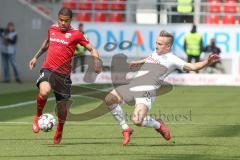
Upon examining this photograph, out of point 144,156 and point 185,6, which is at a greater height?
point 185,6

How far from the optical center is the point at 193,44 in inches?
1329

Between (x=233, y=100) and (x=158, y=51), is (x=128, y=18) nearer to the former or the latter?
(x=233, y=100)

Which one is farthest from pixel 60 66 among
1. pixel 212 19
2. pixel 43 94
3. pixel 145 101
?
pixel 212 19

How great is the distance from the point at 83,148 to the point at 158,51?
6.44 feet

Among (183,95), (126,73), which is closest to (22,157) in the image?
(183,95)

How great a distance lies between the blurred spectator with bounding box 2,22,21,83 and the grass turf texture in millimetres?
9003

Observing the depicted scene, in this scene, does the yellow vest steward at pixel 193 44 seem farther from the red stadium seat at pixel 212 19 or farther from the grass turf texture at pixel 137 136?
the grass turf texture at pixel 137 136

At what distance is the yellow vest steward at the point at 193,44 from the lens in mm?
33678

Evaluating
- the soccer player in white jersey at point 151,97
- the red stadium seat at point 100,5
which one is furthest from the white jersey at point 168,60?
the red stadium seat at point 100,5

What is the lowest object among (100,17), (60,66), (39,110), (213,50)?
(213,50)

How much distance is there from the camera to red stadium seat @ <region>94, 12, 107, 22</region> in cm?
3694

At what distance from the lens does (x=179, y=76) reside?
3275cm

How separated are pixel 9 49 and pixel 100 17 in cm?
549

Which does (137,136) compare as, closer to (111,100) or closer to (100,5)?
(111,100)
